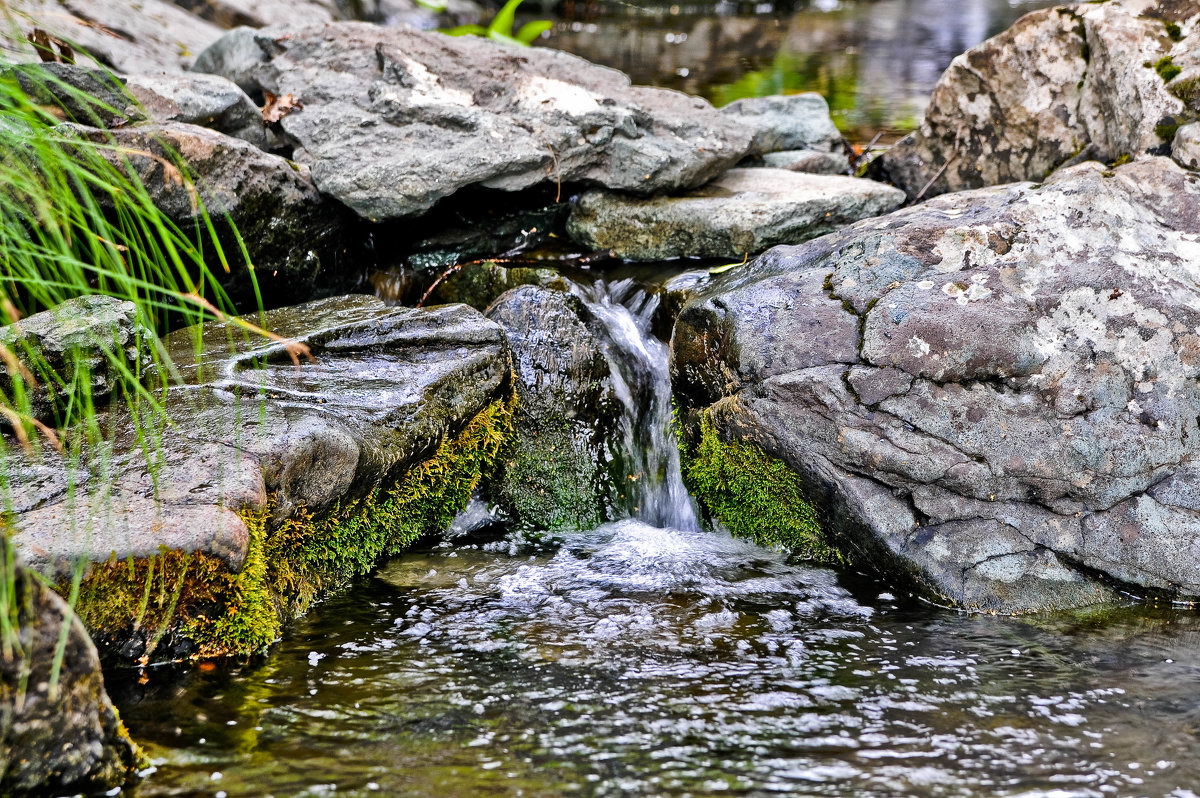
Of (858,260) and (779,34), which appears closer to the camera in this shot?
(858,260)

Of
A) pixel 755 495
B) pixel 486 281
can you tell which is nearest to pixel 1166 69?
pixel 755 495

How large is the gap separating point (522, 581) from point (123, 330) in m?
1.93

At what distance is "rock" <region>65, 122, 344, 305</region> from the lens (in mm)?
4922

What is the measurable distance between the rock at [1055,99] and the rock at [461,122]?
4.23 feet

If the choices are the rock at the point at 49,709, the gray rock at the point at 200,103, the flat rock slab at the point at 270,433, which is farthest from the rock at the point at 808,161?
the rock at the point at 49,709

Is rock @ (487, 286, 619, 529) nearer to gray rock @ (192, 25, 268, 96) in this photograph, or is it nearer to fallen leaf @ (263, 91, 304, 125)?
fallen leaf @ (263, 91, 304, 125)

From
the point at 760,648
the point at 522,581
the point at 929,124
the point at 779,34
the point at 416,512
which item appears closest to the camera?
the point at 760,648

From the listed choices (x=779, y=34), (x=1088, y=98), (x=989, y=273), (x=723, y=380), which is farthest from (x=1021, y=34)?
(x=779, y=34)

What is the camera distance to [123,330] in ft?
12.3

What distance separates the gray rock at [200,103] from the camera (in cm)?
550

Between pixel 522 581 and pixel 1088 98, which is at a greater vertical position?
pixel 1088 98

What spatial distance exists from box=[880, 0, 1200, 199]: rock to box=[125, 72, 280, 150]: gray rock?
14.0 ft

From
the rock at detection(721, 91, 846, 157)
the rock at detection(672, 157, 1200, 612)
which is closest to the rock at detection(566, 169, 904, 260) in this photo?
the rock at detection(721, 91, 846, 157)

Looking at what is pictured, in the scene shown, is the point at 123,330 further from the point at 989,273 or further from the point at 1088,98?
the point at 1088,98
